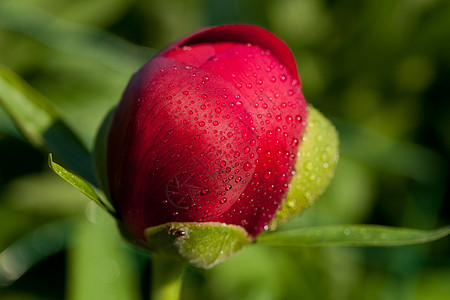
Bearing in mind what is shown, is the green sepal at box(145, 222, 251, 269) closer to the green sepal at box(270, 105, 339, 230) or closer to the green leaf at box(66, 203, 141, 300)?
the green sepal at box(270, 105, 339, 230)

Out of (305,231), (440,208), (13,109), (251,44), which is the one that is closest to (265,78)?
(251,44)

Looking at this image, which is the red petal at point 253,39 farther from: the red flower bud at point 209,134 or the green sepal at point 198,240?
the green sepal at point 198,240

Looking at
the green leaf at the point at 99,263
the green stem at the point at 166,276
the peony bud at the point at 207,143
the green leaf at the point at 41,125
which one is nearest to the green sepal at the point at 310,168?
the peony bud at the point at 207,143

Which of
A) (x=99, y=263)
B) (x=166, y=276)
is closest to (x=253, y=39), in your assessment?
(x=166, y=276)

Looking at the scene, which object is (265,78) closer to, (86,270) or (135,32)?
(86,270)

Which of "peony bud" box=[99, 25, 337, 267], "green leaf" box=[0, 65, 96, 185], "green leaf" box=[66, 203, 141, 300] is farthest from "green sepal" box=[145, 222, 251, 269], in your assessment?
"green leaf" box=[66, 203, 141, 300]
